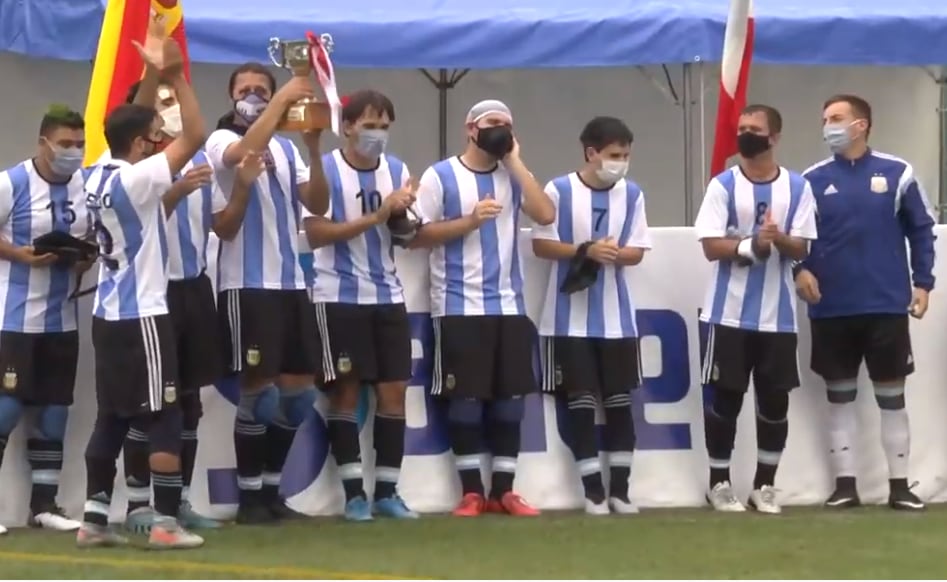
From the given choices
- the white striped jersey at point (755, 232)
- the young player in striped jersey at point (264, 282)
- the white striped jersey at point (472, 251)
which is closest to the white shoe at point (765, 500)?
the white striped jersey at point (755, 232)

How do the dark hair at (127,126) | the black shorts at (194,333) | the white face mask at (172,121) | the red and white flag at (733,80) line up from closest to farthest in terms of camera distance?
the dark hair at (127,126) < the black shorts at (194,333) < the white face mask at (172,121) < the red and white flag at (733,80)

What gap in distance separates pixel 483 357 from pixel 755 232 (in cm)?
147

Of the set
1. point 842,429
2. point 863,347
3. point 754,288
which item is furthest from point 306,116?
point 842,429

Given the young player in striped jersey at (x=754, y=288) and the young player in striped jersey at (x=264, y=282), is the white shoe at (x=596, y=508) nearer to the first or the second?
the young player in striped jersey at (x=754, y=288)

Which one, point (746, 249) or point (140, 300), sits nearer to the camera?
point (140, 300)

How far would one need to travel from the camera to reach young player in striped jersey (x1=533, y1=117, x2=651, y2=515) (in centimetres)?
891

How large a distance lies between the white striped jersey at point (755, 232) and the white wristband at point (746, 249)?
136 millimetres

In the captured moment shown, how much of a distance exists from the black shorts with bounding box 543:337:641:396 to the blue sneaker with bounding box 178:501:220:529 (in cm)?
179

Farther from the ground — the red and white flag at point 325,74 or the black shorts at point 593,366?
the red and white flag at point 325,74

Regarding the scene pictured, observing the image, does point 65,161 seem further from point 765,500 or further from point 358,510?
point 765,500

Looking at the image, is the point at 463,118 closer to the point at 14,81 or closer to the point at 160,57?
the point at 14,81

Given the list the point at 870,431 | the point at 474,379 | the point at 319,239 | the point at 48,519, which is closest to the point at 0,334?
the point at 48,519

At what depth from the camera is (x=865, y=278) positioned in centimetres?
906

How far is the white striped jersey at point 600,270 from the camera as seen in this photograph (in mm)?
8922
